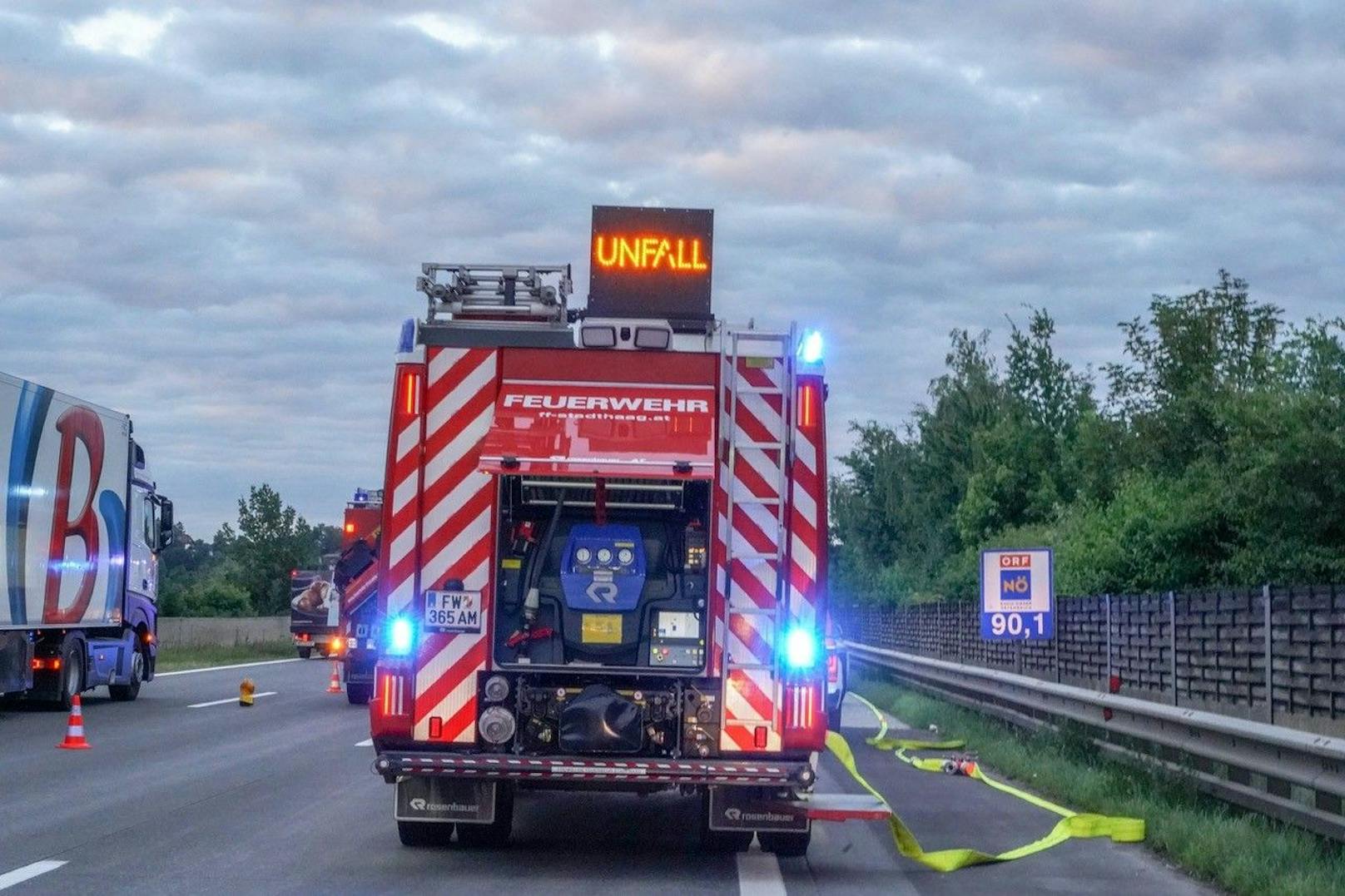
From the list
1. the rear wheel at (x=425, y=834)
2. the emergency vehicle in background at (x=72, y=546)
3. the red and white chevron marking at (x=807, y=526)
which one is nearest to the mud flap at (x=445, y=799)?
the rear wheel at (x=425, y=834)

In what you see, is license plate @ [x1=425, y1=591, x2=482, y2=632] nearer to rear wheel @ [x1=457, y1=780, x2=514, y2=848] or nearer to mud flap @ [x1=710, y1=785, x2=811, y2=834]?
rear wheel @ [x1=457, y1=780, x2=514, y2=848]

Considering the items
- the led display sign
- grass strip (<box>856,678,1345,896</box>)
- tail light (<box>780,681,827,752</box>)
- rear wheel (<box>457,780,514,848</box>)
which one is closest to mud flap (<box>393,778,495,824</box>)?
rear wheel (<box>457,780,514,848</box>)

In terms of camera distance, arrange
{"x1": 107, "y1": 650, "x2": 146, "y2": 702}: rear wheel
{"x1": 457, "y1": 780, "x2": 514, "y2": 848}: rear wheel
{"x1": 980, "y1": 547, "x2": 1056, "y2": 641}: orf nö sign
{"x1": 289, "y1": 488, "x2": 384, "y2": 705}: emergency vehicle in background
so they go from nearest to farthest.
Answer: {"x1": 457, "y1": 780, "x2": 514, "y2": 848}: rear wheel < {"x1": 980, "y1": 547, "x2": 1056, "y2": 641}: orf nö sign < {"x1": 289, "y1": 488, "x2": 384, "y2": 705}: emergency vehicle in background < {"x1": 107, "y1": 650, "x2": 146, "y2": 702}: rear wheel

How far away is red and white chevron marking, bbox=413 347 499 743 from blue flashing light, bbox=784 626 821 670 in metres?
1.77

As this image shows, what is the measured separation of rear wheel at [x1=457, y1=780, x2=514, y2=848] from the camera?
11.4 metres

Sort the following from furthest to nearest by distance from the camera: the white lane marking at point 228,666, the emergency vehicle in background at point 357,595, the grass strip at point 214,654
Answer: the grass strip at point 214,654 → the white lane marking at point 228,666 → the emergency vehicle in background at point 357,595

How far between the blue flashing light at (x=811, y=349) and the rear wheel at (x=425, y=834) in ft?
11.8

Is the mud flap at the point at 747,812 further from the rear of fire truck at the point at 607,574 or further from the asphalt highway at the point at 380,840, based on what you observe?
the asphalt highway at the point at 380,840

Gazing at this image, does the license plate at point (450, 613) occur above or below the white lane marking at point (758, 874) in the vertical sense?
above

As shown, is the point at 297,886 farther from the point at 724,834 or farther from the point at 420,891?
the point at 724,834

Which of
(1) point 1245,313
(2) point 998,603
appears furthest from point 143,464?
(1) point 1245,313

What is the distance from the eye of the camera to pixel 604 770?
34.0 feet

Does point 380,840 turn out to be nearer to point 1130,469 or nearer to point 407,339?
point 407,339

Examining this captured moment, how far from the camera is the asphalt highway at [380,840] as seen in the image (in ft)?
33.6
